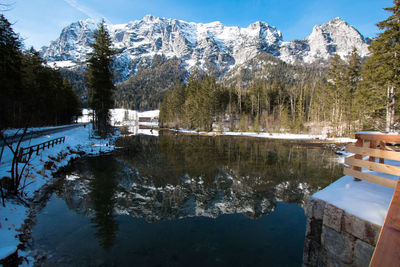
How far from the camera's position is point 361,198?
12.1ft

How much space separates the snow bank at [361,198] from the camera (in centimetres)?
316

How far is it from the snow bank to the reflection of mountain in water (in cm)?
466

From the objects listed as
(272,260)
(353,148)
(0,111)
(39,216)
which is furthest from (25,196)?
(0,111)

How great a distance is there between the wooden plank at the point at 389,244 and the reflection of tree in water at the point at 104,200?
6.94 metres

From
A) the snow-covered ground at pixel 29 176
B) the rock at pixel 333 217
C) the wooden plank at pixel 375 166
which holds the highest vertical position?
the wooden plank at pixel 375 166

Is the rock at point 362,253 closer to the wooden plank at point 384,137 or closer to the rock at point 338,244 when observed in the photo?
the rock at point 338,244

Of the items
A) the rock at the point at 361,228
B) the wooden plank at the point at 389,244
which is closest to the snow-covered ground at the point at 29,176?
the wooden plank at the point at 389,244

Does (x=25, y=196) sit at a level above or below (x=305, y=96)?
below

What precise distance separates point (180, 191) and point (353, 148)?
8.15 metres

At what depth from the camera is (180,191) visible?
10.4m

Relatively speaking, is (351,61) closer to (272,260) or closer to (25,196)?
(272,260)

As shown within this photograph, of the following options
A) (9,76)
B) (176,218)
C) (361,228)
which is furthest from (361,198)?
(9,76)

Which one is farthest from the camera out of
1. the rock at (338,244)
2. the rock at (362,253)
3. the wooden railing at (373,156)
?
the wooden railing at (373,156)

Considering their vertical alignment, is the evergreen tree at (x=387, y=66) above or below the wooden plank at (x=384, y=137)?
above
